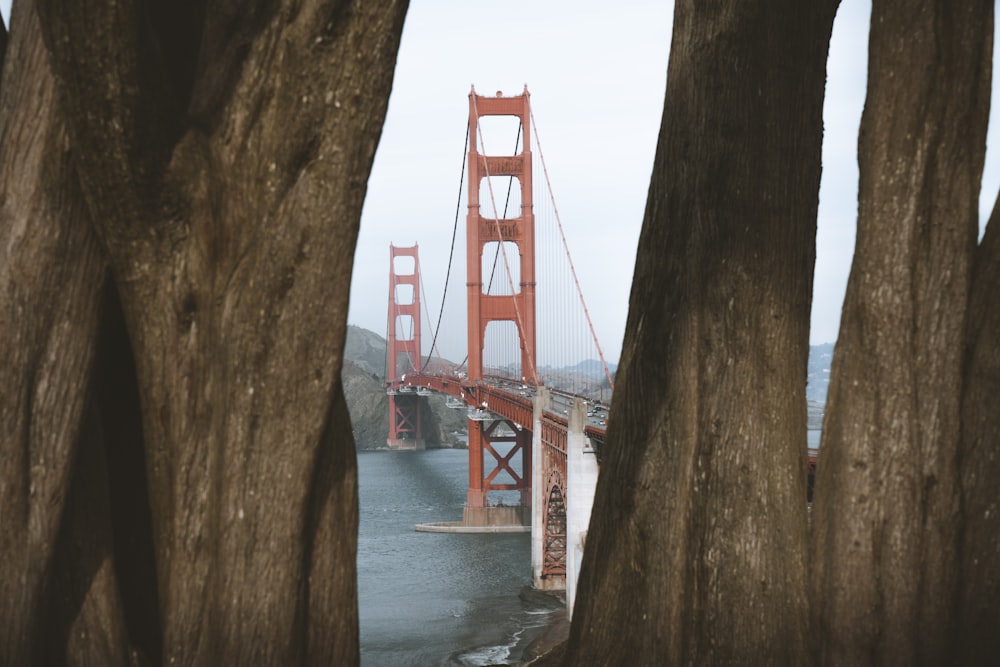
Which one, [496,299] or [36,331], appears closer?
[36,331]

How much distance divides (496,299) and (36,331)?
30.7 metres

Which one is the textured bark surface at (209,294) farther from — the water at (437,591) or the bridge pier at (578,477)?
the bridge pier at (578,477)

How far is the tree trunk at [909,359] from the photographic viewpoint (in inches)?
94.2

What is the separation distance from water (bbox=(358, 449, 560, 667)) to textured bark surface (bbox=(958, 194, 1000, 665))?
14.2m

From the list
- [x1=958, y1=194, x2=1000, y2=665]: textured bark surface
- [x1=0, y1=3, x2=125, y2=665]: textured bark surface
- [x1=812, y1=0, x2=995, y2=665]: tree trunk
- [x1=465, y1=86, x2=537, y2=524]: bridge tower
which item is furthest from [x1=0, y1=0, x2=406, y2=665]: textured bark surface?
[x1=465, y1=86, x2=537, y2=524]: bridge tower

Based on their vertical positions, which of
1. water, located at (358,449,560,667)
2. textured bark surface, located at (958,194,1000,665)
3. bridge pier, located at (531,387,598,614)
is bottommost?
water, located at (358,449,560,667)

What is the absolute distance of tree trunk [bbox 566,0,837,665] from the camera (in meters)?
2.43

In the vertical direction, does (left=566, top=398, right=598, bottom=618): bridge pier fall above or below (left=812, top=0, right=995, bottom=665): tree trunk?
below

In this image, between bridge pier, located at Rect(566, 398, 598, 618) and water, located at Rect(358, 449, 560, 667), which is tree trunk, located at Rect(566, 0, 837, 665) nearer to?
water, located at Rect(358, 449, 560, 667)

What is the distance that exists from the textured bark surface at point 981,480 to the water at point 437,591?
46.7ft

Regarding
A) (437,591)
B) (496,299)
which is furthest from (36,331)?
(496,299)

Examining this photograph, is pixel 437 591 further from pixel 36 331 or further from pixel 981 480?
pixel 36 331

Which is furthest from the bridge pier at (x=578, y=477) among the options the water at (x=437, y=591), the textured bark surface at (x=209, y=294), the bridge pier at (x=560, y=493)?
the textured bark surface at (x=209, y=294)

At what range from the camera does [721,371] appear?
97.8 inches
